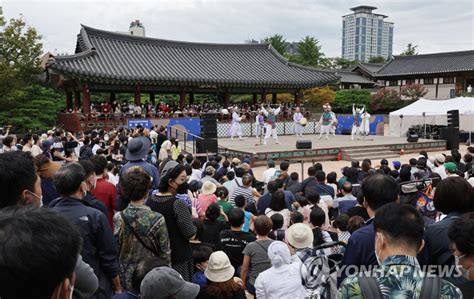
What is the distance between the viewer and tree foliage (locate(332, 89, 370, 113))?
38656 mm

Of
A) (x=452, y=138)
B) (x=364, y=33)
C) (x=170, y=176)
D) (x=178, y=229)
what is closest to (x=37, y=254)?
(x=178, y=229)

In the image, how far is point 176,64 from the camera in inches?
979

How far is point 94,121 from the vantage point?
63.7ft

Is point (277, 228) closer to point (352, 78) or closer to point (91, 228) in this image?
point (91, 228)

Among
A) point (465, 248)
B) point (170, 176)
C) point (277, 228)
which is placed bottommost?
point (277, 228)

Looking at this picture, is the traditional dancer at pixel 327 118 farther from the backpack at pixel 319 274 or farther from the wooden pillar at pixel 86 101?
the backpack at pixel 319 274

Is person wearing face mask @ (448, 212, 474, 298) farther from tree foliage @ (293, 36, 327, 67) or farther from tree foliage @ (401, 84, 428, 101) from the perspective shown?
tree foliage @ (293, 36, 327, 67)

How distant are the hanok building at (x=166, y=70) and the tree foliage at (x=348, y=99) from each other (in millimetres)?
11333

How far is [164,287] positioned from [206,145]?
44.7 ft

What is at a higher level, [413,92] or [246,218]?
[413,92]

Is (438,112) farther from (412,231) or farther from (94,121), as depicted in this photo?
(412,231)

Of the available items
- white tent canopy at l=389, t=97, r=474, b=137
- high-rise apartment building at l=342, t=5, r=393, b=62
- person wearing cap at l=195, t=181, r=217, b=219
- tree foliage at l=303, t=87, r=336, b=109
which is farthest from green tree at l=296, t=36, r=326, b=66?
high-rise apartment building at l=342, t=5, r=393, b=62

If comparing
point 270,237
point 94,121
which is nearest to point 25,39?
point 94,121

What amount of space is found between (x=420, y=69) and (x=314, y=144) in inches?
1016
